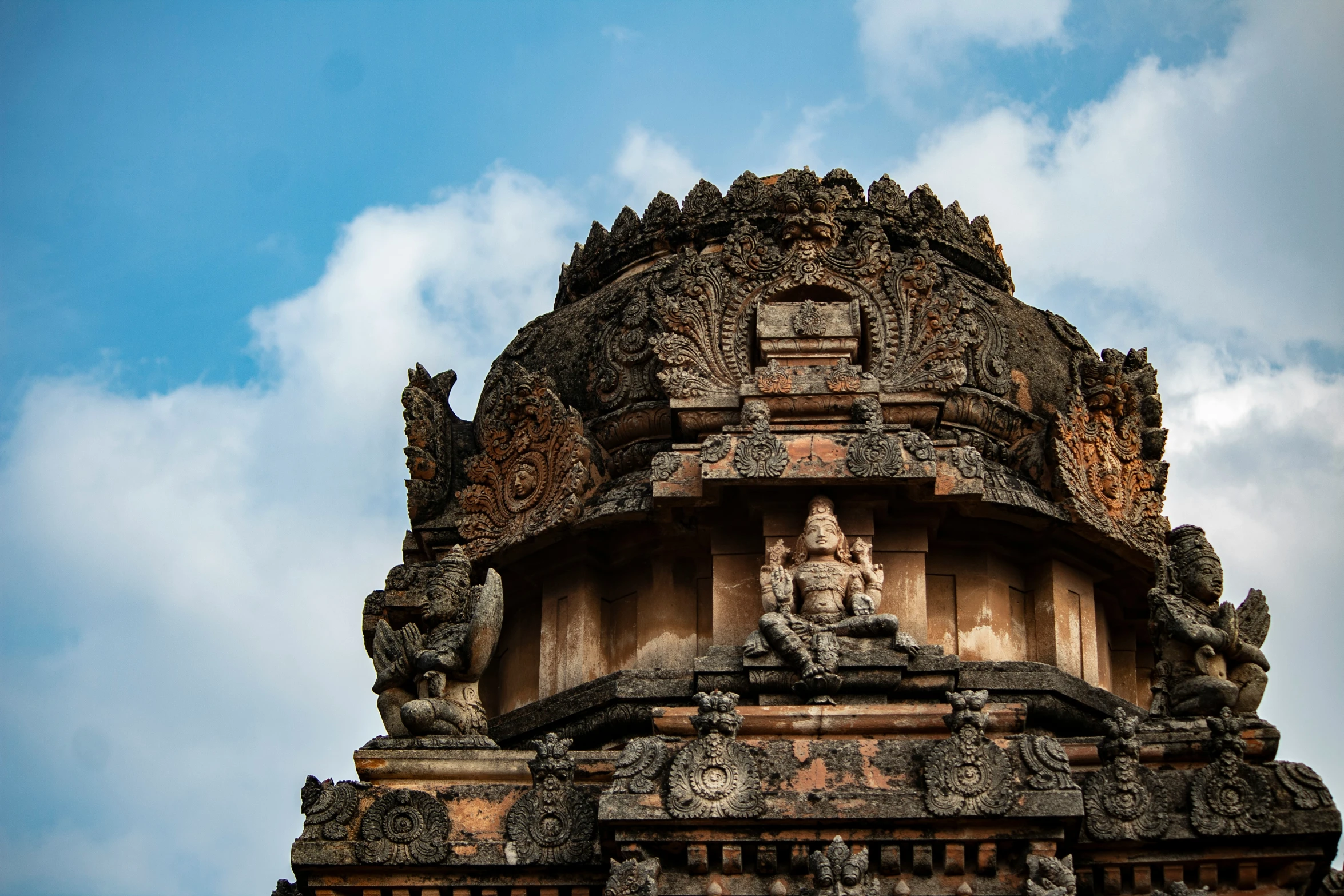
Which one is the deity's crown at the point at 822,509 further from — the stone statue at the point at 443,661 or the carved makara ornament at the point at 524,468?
the stone statue at the point at 443,661

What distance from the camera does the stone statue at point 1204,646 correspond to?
17547 millimetres

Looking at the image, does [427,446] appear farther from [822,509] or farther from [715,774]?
[715,774]

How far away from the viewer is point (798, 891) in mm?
15461

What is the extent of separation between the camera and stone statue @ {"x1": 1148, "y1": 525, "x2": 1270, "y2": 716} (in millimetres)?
17547

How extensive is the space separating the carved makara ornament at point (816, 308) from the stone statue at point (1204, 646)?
9.34ft

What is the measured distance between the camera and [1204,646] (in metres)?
17.8

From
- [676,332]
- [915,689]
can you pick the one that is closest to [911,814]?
[915,689]

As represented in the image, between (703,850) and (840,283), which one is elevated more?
(840,283)

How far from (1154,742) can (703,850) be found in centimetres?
382

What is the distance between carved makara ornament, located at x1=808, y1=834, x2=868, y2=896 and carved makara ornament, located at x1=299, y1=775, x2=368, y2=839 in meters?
3.72

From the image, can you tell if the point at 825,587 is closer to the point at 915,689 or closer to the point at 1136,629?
the point at 915,689

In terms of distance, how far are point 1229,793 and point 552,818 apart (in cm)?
513

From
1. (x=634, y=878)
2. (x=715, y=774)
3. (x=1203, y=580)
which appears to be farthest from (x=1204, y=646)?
(x=634, y=878)

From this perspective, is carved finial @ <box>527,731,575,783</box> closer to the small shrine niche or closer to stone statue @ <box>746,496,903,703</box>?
stone statue @ <box>746,496,903,703</box>
